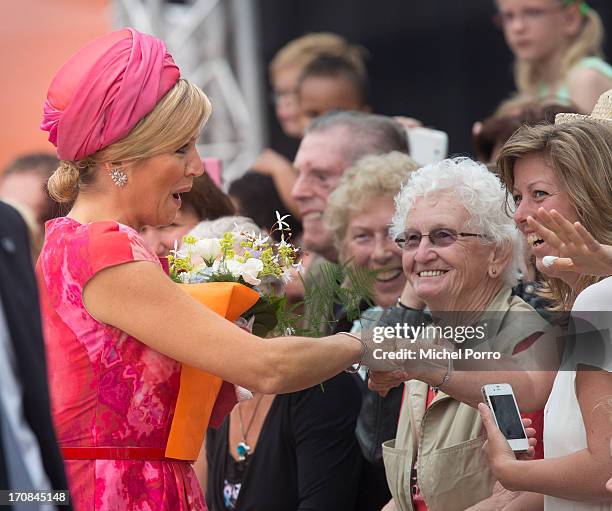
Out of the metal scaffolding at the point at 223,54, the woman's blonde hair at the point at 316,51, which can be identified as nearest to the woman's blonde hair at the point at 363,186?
the woman's blonde hair at the point at 316,51

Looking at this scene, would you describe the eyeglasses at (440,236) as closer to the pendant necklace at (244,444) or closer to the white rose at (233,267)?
the white rose at (233,267)

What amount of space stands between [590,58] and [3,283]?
4634mm

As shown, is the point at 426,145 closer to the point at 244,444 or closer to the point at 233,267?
the point at 244,444

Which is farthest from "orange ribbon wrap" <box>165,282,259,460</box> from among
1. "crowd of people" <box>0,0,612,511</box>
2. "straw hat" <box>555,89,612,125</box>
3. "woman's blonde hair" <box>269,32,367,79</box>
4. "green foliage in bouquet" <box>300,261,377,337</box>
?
"woman's blonde hair" <box>269,32,367,79</box>

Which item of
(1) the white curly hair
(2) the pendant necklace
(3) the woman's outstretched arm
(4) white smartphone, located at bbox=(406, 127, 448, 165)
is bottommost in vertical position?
(2) the pendant necklace

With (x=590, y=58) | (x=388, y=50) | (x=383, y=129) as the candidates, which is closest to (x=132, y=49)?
(x=383, y=129)

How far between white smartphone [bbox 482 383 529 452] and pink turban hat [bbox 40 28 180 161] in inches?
48.6

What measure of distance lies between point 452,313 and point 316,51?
12.0 ft

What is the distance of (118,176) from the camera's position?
3.05 meters

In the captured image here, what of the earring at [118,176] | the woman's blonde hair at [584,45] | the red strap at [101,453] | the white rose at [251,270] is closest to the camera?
the red strap at [101,453]

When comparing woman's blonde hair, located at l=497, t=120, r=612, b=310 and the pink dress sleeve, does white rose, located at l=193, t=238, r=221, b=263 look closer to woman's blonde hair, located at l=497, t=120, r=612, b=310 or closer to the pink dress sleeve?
the pink dress sleeve

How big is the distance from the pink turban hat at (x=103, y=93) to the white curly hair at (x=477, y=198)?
1.08 metres

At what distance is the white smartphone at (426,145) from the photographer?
17.8 ft

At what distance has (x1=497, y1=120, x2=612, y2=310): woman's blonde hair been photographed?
3125 mm
